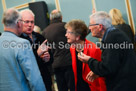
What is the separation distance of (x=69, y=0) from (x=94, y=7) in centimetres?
66

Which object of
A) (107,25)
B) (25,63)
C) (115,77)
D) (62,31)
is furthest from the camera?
(62,31)

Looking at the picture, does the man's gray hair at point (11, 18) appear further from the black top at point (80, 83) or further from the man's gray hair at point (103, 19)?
the black top at point (80, 83)

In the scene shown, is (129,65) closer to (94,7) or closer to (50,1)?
(94,7)

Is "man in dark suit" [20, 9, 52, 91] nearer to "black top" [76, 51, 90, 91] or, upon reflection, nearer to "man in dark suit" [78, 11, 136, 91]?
"black top" [76, 51, 90, 91]

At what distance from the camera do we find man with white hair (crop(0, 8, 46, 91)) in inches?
63.9

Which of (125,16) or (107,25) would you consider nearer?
(107,25)

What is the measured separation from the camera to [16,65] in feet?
5.38

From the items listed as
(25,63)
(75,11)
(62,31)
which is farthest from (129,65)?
(75,11)

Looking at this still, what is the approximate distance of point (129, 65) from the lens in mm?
1714

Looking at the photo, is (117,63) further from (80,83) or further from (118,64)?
(80,83)

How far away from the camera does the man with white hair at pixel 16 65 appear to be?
1624 mm

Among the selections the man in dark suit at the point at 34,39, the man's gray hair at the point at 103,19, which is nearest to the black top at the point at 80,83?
the man in dark suit at the point at 34,39

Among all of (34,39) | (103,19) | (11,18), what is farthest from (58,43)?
(11,18)

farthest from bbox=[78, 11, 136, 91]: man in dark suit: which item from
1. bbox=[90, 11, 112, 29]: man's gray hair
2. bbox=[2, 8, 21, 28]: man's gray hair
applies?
bbox=[2, 8, 21, 28]: man's gray hair
